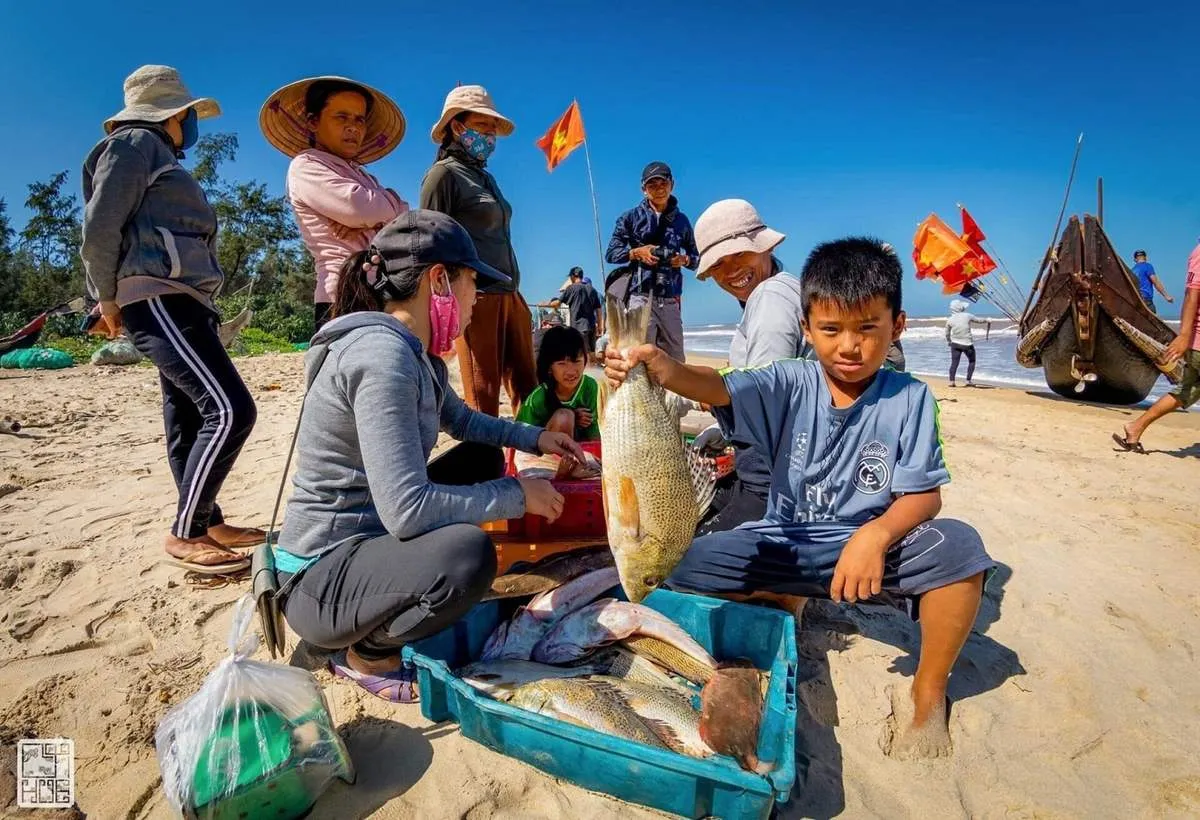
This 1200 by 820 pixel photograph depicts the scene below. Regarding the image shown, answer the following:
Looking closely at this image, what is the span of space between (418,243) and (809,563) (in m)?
2.12

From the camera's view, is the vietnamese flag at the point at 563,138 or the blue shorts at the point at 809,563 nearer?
the blue shorts at the point at 809,563

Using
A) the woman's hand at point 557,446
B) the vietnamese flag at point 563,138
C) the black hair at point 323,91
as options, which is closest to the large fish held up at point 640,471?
the woman's hand at point 557,446

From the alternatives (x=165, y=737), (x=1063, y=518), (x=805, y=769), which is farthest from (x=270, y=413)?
(x=1063, y=518)

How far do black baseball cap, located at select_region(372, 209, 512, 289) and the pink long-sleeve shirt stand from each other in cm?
120

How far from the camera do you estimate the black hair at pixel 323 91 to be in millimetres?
3885

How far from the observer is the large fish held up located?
83.6 inches

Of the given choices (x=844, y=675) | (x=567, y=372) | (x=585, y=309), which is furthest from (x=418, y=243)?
(x=585, y=309)

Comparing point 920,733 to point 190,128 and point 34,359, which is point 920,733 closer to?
point 190,128

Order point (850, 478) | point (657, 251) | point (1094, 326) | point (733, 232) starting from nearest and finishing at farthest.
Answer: point (850, 478) < point (733, 232) < point (657, 251) < point (1094, 326)

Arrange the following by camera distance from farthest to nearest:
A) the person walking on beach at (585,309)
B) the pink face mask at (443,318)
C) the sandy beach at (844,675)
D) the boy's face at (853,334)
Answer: the person walking on beach at (585,309) < the pink face mask at (443,318) < the boy's face at (853,334) < the sandy beach at (844,675)

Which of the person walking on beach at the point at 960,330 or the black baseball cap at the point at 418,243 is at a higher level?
the black baseball cap at the point at 418,243

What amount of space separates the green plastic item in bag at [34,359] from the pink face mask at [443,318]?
1525 cm

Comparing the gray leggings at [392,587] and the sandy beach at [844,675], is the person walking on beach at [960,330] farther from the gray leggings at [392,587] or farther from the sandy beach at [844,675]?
the gray leggings at [392,587]

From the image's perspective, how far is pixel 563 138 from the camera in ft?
25.8
